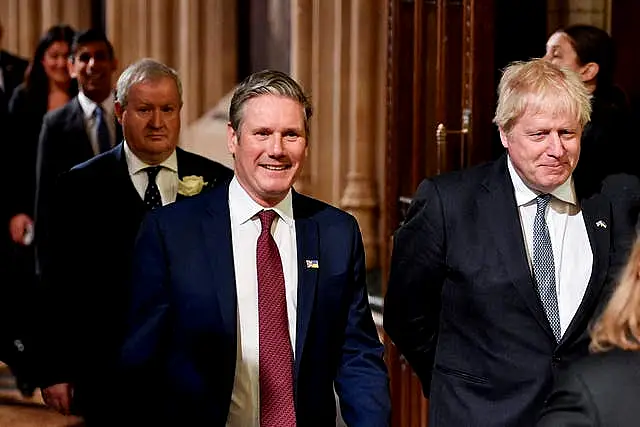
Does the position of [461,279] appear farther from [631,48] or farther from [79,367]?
[631,48]

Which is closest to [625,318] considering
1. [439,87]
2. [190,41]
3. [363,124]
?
[439,87]

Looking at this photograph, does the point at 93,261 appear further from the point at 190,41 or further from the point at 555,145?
the point at 190,41

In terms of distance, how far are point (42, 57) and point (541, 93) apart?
444cm

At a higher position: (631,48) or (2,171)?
(631,48)

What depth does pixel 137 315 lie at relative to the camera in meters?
2.86

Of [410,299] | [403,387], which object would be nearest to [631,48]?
[403,387]

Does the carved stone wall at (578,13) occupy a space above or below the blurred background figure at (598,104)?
above

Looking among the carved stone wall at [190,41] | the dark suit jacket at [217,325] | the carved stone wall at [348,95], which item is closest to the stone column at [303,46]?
the carved stone wall at [348,95]

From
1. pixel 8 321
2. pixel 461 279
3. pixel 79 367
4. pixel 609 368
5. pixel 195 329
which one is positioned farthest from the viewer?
pixel 8 321

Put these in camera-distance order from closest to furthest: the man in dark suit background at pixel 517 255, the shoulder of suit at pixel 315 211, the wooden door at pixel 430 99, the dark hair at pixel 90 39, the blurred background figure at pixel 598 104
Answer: the shoulder of suit at pixel 315 211, the man in dark suit background at pixel 517 255, the blurred background figure at pixel 598 104, the wooden door at pixel 430 99, the dark hair at pixel 90 39

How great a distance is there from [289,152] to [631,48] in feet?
10.2

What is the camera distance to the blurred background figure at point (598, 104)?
3.99m

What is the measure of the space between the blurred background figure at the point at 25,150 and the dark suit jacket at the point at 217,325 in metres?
3.84

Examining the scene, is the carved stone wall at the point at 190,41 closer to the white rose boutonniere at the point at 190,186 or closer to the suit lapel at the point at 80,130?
the suit lapel at the point at 80,130
